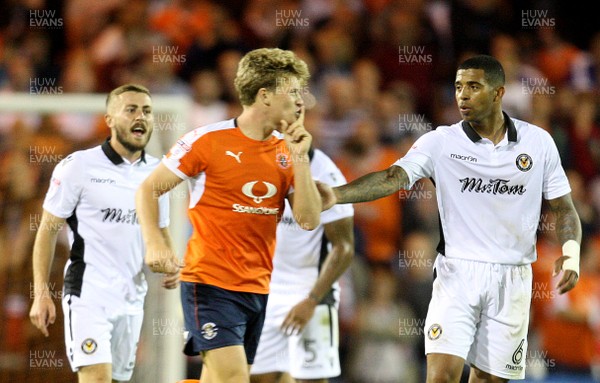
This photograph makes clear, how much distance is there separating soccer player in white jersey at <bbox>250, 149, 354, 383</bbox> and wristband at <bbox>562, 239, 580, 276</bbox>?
162cm

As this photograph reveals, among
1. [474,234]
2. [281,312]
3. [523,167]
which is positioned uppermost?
[523,167]

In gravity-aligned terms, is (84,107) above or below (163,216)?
above

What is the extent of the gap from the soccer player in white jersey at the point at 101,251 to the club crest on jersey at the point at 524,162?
2.20 metres

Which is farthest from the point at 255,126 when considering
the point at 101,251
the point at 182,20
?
the point at 182,20

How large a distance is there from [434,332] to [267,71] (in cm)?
166

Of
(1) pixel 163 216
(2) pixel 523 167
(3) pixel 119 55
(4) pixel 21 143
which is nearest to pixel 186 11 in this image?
(3) pixel 119 55

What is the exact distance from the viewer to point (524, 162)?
5.46m

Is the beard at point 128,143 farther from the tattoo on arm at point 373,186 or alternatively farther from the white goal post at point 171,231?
the tattoo on arm at point 373,186

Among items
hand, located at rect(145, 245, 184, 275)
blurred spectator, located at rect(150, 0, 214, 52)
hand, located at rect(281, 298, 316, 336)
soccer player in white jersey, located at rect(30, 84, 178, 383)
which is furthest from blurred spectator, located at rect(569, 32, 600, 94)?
hand, located at rect(145, 245, 184, 275)

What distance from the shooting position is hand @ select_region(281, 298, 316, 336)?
649 centimetres

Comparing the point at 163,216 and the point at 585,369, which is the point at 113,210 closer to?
the point at 163,216

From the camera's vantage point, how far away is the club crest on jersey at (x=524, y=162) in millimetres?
5449

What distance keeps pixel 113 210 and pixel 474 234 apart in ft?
7.41

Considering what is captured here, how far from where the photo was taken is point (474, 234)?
5402mm
